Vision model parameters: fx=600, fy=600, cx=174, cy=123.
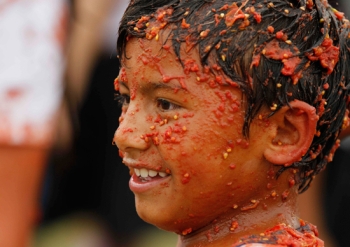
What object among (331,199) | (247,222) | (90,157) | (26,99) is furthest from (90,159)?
(247,222)

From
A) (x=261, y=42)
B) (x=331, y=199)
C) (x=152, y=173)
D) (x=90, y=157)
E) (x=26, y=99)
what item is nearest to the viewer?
(x=261, y=42)

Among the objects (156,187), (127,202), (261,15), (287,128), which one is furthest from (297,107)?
(127,202)

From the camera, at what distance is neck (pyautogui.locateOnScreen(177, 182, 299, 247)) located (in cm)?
153

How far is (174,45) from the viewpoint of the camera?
1.46 m

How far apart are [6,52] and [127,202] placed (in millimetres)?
982

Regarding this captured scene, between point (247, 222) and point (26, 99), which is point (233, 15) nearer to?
point (247, 222)

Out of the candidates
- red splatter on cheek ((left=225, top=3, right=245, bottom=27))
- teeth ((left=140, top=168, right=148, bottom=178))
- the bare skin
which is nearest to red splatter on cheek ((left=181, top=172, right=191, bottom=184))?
the bare skin

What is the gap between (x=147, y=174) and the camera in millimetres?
1556

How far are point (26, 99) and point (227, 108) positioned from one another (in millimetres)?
1786

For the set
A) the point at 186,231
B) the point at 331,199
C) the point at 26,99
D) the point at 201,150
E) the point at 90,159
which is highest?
the point at 201,150

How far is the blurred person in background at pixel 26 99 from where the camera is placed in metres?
3.00

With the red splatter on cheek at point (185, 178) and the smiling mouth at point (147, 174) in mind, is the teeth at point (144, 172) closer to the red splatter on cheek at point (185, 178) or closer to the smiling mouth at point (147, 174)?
the smiling mouth at point (147, 174)

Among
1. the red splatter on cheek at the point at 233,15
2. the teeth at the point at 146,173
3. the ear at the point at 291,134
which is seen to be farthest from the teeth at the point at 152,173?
the red splatter on cheek at the point at 233,15

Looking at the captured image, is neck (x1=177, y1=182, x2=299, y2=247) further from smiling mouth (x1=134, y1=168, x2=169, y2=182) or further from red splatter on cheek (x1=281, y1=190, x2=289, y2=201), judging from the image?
smiling mouth (x1=134, y1=168, x2=169, y2=182)
